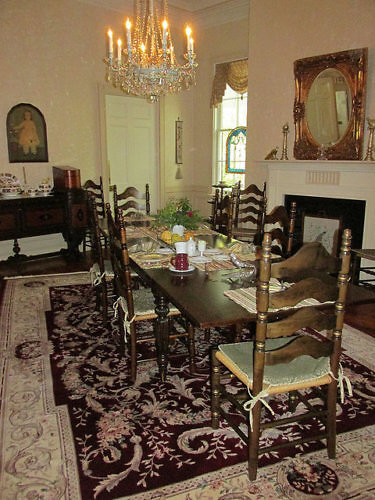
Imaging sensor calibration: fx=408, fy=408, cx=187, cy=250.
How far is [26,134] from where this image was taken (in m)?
5.29

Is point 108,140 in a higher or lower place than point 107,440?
higher

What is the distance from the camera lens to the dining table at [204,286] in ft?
5.90

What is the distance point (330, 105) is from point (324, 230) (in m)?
1.43

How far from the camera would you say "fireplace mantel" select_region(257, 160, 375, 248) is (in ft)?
14.1

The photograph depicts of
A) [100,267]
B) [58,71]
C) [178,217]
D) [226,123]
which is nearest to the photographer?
[178,217]

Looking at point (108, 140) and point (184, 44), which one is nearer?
point (108, 140)

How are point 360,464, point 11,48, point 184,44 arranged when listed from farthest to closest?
point 184,44
point 11,48
point 360,464

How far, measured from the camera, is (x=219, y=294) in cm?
202

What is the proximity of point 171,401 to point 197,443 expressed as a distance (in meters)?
0.38

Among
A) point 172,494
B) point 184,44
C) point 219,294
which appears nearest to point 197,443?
point 172,494

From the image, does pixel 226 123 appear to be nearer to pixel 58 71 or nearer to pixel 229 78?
pixel 229 78

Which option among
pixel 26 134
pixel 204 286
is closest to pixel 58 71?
pixel 26 134

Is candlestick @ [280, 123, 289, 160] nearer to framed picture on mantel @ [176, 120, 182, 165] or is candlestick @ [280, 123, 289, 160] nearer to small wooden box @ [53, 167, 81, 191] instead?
framed picture on mantel @ [176, 120, 182, 165]

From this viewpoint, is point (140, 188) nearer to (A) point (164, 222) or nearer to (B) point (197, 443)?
(A) point (164, 222)
